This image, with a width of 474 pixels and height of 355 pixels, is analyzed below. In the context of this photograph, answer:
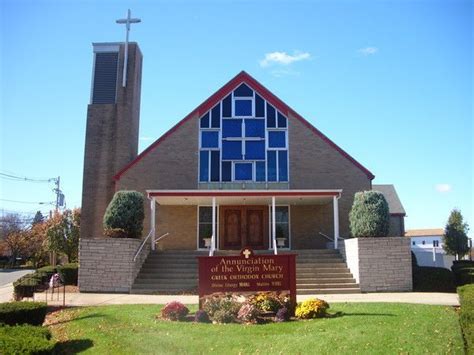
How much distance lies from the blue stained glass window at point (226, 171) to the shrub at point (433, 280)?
984 centimetres

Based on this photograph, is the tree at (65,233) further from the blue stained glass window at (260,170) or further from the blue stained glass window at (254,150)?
the blue stained glass window at (260,170)

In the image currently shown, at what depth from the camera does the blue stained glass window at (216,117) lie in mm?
26281

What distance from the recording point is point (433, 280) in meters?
20.0

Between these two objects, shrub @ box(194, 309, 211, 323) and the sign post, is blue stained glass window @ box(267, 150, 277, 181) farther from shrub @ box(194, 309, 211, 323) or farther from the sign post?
shrub @ box(194, 309, 211, 323)

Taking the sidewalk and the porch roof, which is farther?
the porch roof

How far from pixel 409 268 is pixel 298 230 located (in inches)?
293

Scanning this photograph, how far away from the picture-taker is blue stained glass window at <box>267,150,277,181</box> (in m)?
25.8

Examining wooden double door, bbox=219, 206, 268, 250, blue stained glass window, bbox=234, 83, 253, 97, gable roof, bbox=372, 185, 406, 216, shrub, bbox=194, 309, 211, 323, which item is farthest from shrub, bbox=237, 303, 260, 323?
gable roof, bbox=372, 185, 406, 216

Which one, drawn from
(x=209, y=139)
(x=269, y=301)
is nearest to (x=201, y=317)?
(x=269, y=301)

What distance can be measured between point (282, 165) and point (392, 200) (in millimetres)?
10792

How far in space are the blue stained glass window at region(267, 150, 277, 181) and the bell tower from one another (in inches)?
296

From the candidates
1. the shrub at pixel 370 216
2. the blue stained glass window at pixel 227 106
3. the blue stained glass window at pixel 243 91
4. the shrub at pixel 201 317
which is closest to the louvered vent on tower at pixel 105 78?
the blue stained glass window at pixel 227 106

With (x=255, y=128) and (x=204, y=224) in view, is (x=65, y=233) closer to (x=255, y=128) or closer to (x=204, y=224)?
(x=204, y=224)

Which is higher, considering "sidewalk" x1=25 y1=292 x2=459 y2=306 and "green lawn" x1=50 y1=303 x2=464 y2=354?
"sidewalk" x1=25 y1=292 x2=459 y2=306
